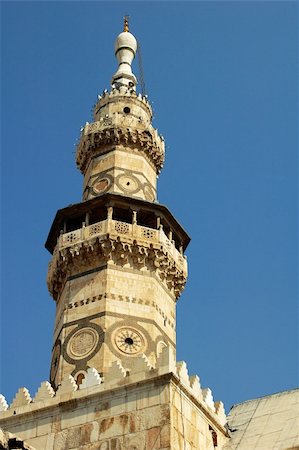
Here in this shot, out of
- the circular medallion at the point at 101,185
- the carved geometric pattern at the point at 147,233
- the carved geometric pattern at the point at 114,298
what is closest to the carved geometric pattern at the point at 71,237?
the carved geometric pattern at the point at 147,233

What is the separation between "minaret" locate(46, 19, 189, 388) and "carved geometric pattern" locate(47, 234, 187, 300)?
0.03 metres

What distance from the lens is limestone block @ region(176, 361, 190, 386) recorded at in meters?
18.0

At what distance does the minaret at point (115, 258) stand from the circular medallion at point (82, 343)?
31mm

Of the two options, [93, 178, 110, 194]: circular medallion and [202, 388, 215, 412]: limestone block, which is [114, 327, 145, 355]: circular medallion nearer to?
[202, 388, 215, 412]: limestone block

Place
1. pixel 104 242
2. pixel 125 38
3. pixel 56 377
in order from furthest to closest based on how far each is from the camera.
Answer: pixel 125 38, pixel 104 242, pixel 56 377

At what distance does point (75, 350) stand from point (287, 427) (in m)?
6.83

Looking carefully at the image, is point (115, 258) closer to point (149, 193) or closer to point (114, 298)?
point (114, 298)

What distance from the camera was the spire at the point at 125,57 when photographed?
3303cm

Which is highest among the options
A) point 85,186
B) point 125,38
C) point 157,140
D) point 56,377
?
point 125,38

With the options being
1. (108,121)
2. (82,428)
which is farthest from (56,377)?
(108,121)

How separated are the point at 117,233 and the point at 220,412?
7588mm

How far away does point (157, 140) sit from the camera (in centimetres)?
3075

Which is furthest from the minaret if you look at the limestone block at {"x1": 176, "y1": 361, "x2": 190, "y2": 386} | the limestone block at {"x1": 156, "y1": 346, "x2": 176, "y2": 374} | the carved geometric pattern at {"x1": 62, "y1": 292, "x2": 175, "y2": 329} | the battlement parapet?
the limestone block at {"x1": 156, "y1": 346, "x2": 176, "y2": 374}

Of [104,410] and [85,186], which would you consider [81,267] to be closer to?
[85,186]
